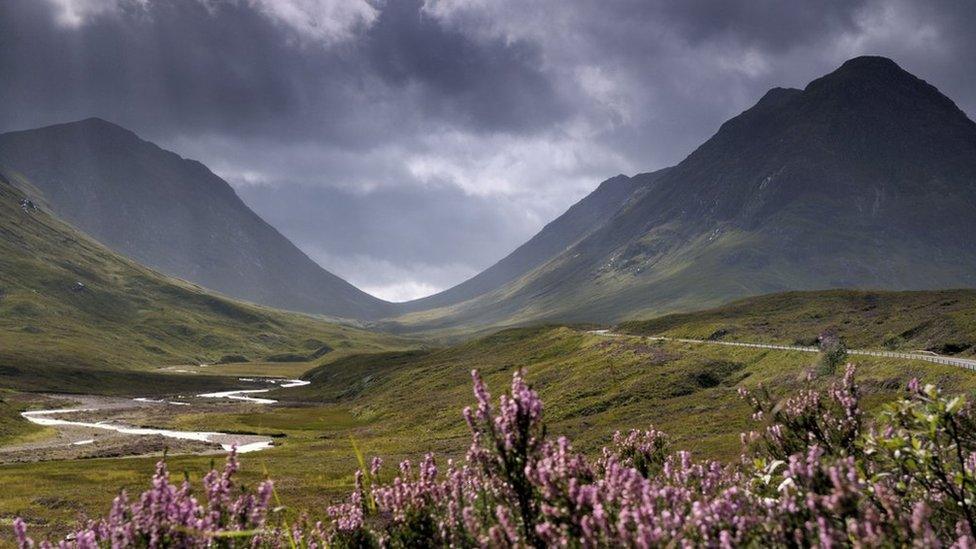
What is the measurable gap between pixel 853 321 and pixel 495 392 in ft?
248

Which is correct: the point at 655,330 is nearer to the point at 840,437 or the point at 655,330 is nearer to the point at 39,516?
the point at 39,516

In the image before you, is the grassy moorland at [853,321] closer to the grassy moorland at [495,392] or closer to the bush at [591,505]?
the grassy moorland at [495,392]


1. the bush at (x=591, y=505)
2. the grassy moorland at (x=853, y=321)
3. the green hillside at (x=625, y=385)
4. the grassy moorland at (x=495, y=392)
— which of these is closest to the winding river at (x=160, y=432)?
the grassy moorland at (x=495, y=392)

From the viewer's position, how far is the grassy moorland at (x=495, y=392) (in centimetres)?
5284

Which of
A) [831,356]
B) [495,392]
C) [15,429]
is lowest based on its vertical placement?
[495,392]

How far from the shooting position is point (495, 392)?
107 m

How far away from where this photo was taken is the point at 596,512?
223 inches

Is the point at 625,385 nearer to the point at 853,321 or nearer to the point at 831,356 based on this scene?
the point at 831,356

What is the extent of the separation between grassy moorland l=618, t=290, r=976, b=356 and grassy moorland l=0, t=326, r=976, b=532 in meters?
20.6

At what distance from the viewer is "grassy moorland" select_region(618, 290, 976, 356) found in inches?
3568

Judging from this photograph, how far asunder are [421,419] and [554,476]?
101 meters

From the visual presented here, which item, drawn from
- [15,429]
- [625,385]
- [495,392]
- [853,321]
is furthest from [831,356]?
[15,429]

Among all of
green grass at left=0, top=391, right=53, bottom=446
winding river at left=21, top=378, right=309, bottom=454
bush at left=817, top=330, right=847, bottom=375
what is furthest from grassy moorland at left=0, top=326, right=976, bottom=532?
green grass at left=0, top=391, right=53, bottom=446

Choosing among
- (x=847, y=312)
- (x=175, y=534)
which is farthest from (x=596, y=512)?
(x=847, y=312)
